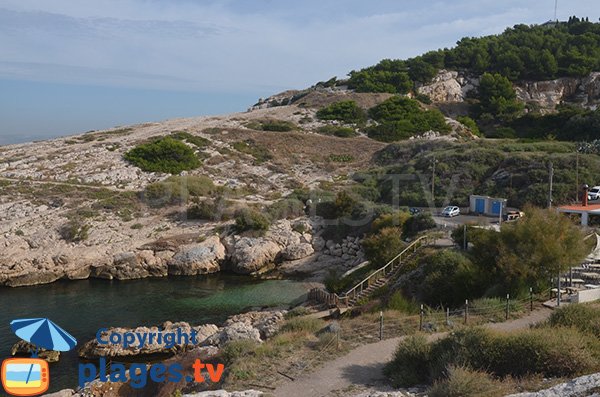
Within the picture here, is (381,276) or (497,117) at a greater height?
(497,117)

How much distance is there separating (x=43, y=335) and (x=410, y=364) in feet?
27.5

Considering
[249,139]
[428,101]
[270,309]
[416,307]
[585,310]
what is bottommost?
[270,309]

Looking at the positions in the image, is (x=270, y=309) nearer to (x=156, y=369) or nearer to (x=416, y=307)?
(x=416, y=307)

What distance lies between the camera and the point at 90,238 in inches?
1348

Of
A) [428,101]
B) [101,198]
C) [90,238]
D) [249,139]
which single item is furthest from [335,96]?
[90,238]

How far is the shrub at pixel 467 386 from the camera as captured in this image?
30.9 feet

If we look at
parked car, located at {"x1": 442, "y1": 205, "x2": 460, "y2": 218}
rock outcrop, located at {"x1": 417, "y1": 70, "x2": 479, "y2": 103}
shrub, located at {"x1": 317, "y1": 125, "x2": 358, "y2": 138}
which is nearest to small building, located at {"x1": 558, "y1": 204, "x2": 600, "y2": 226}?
parked car, located at {"x1": 442, "y1": 205, "x2": 460, "y2": 218}

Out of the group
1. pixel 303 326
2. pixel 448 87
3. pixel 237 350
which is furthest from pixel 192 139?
pixel 448 87

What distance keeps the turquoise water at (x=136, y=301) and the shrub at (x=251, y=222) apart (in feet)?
13.4

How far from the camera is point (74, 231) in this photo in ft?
113

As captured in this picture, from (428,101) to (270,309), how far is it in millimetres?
56655

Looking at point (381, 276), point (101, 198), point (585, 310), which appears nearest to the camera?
point (585, 310)

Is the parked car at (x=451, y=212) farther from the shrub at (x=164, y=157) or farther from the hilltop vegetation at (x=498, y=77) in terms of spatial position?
the hilltop vegetation at (x=498, y=77)

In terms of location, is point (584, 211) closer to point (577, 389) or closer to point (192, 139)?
point (577, 389)
